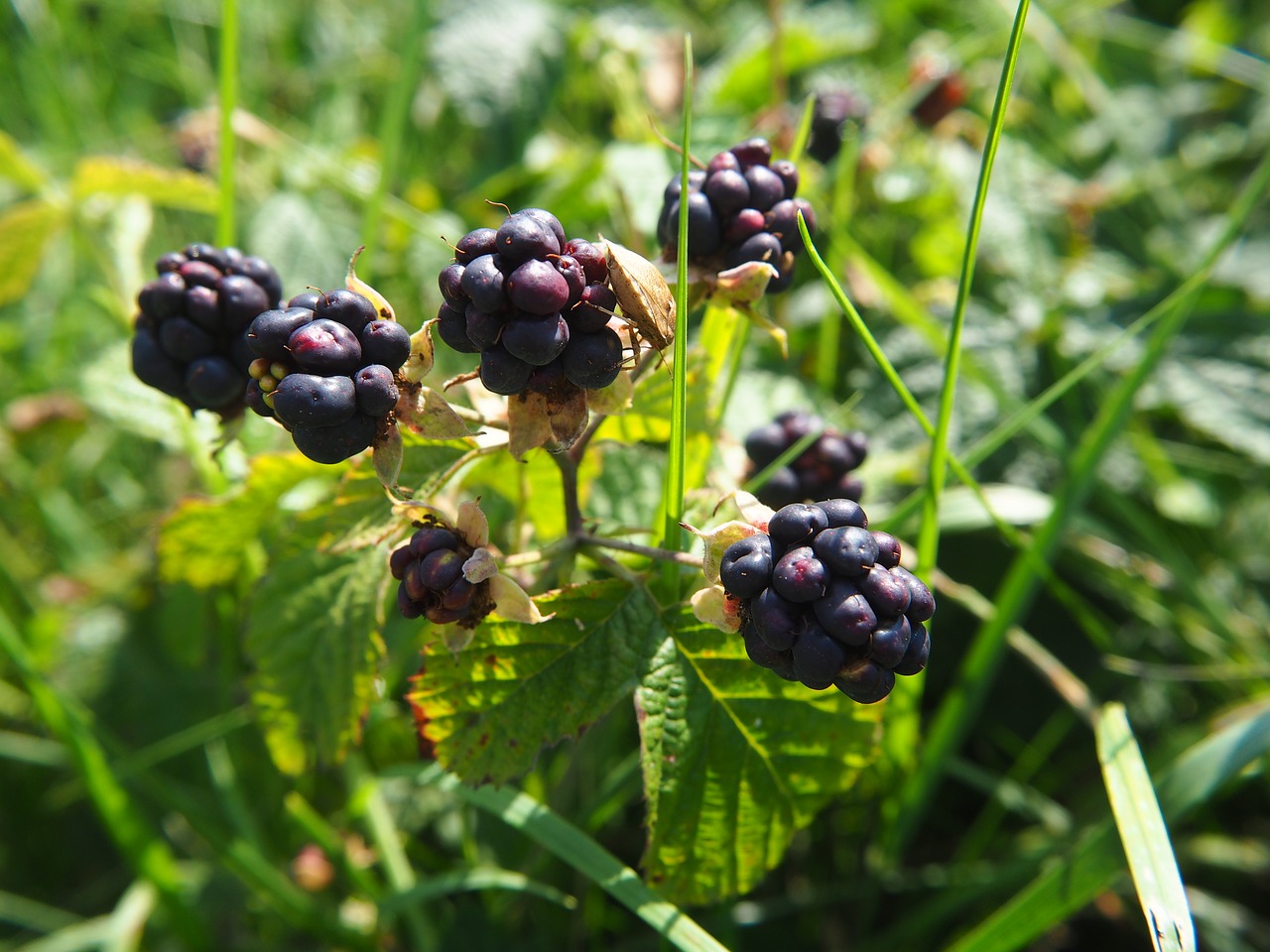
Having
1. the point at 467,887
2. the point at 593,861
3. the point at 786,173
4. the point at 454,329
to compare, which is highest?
the point at 786,173

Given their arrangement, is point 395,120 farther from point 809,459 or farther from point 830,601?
point 830,601

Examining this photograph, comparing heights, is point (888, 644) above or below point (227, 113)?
below

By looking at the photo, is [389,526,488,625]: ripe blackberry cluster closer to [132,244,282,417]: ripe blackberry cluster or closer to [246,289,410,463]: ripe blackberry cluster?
[246,289,410,463]: ripe blackberry cluster

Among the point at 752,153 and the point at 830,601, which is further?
the point at 752,153

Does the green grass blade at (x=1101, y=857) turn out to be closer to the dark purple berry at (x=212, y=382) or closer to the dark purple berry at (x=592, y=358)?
the dark purple berry at (x=592, y=358)

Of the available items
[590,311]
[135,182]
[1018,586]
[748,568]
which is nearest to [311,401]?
[590,311]


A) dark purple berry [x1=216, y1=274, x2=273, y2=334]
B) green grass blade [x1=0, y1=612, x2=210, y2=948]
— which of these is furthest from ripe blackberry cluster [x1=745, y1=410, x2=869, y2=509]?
green grass blade [x1=0, y1=612, x2=210, y2=948]
